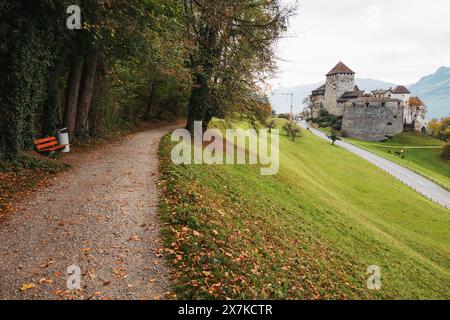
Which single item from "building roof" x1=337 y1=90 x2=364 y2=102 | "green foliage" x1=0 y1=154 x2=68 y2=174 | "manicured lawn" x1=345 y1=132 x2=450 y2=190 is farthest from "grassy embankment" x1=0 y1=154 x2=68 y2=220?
"building roof" x1=337 y1=90 x2=364 y2=102

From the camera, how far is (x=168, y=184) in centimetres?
1249

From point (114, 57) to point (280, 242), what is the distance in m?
15.2

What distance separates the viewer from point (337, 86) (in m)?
104

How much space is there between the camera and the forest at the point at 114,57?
1267cm

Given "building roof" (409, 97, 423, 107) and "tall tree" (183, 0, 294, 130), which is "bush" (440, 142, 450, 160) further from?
"tall tree" (183, 0, 294, 130)

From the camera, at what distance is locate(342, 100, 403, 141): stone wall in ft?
297

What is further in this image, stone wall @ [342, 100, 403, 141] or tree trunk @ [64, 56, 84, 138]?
stone wall @ [342, 100, 403, 141]

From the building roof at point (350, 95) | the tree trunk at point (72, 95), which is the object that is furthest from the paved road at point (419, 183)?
the building roof at point (350, 95)

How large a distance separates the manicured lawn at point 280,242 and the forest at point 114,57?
5416 millimetres

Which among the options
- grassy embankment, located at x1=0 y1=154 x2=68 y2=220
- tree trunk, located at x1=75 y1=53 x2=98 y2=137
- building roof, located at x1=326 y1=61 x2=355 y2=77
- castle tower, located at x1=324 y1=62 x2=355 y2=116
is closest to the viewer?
grassy embankment, located at x1=0 y1=154 x2=68 y2=220

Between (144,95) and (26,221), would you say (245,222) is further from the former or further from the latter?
(144,95)

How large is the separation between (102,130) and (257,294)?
1991 cm

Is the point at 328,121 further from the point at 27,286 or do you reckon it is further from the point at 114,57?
the point at 27,286

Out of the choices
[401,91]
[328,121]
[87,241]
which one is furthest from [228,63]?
[401,91]
